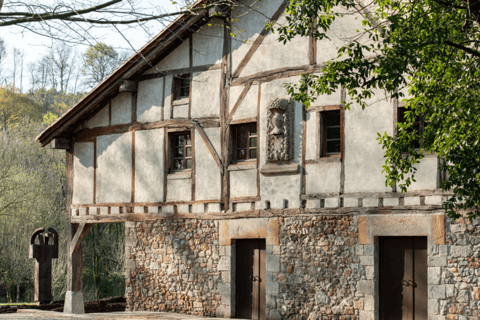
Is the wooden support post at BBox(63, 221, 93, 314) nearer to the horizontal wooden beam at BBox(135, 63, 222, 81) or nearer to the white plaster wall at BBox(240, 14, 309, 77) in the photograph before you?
the horizontal wooden beam at BBox(135, 63, 222, 81)

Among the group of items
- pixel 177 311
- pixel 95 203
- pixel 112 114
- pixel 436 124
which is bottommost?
pixel 177 311

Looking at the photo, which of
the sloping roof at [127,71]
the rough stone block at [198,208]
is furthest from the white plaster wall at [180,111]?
the rough stone block at [198,208]

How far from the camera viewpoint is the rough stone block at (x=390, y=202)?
10.0 m

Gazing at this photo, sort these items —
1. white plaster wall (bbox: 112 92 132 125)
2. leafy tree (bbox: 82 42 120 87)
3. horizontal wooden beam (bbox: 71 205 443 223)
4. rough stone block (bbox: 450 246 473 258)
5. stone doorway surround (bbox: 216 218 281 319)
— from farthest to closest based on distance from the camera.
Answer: leafy tree (bbox: 82 42 120 87) < white plaster wall (bbox: 112 92 132 125) < stone doorway surround (bbox: 216 218 281 319) < horizontal wooden beam (bbox: 71 205 443 223) < rough stone block (bbox: 450 246 473 258)

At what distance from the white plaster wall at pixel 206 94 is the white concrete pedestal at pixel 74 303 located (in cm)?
508

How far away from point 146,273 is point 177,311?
3.81 ft

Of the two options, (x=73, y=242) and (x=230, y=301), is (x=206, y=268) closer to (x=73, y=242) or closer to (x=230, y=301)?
(x=230, y=301)

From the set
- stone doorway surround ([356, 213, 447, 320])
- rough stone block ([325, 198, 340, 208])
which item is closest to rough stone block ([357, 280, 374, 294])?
stone doorway surround ([356, 213, 447, 320])

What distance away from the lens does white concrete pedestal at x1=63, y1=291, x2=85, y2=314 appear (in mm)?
14031

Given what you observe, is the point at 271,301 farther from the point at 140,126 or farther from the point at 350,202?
the point at 140,126

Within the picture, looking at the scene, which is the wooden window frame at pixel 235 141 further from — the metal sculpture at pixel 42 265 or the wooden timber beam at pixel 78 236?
the metal sculpture at pixel 42 265

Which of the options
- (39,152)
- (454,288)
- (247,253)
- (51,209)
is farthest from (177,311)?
(39,152)

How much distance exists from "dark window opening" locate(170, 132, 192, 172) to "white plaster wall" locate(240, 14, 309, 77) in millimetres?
1945

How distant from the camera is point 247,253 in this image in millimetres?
12016
